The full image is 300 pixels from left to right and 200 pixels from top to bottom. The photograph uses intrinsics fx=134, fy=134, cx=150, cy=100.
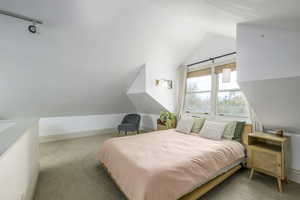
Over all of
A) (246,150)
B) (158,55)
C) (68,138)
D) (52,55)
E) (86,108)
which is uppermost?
(158,55)

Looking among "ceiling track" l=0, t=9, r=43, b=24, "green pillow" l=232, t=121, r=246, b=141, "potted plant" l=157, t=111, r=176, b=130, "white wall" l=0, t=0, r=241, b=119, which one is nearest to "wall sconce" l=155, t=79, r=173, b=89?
"white wall" l=0, t=0, r=241, b=119

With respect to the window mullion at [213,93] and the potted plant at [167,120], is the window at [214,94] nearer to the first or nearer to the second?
the window mullion at [213,93]

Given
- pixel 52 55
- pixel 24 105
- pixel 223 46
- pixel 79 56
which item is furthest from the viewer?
pixel 24 105

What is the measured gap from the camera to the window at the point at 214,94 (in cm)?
301

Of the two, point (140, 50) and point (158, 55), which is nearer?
point (140, 50)

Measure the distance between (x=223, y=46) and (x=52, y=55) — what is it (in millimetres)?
3743

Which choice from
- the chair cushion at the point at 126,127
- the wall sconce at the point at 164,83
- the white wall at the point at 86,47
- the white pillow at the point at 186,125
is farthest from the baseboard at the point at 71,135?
the white pillow at the point at 186,125

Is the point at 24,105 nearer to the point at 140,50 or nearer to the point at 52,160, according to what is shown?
the point at 52,160

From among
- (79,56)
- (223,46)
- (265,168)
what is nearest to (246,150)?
(265,168)

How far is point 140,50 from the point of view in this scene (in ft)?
10.8

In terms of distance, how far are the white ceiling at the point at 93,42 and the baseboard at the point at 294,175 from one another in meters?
2.39

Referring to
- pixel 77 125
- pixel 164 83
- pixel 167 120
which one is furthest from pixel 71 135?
pixel 164 83

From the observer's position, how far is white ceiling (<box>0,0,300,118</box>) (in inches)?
74.9

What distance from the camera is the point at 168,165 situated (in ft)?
5.06
